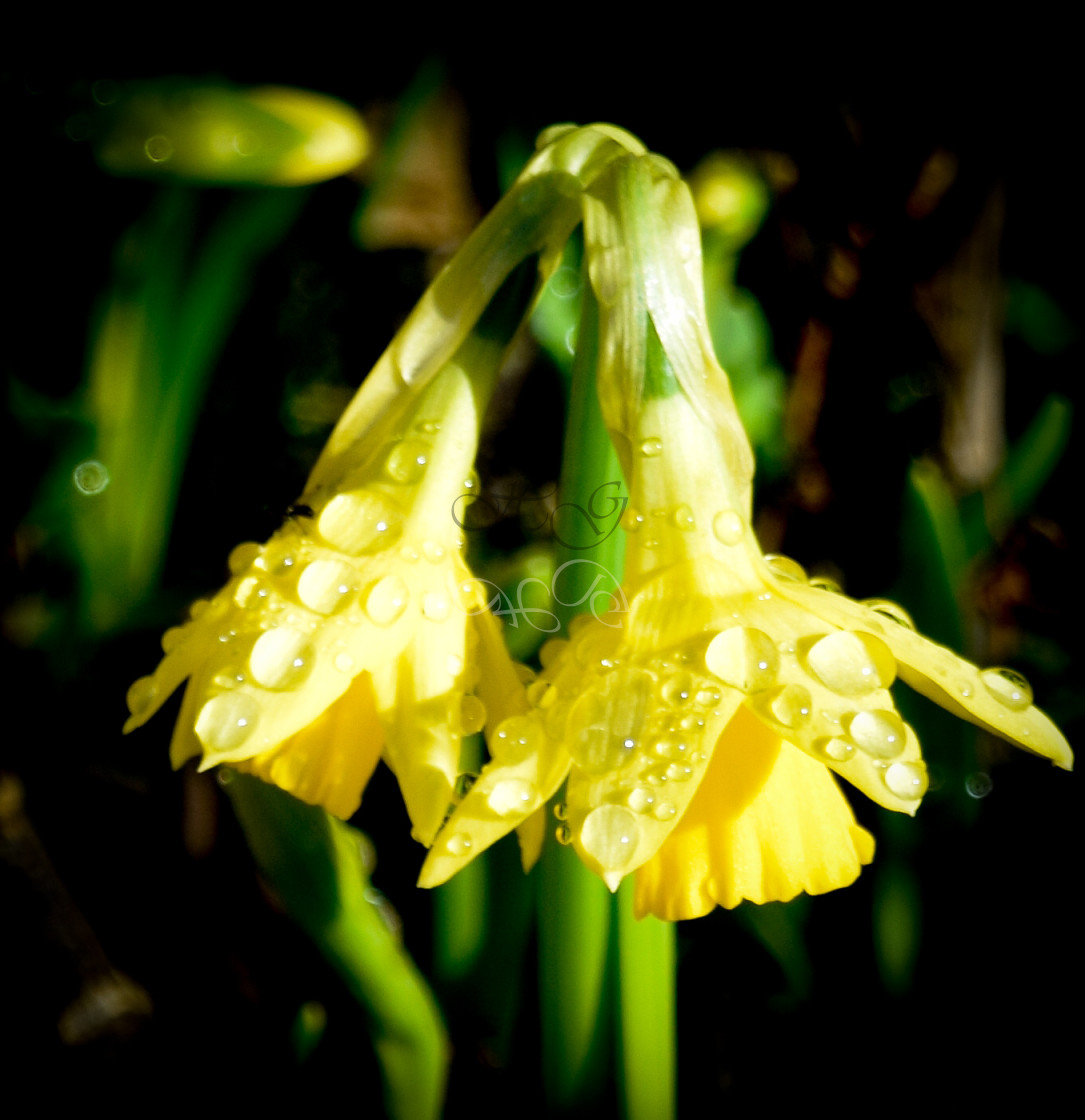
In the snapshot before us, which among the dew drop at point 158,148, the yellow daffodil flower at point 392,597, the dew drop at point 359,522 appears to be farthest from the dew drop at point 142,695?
the dew drop at point 158,148

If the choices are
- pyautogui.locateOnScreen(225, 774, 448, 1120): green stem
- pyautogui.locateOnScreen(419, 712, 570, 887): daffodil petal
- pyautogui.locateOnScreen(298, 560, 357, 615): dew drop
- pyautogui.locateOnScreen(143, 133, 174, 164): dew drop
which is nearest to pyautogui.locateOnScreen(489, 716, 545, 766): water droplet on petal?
pyautogui.locateOnScreen(419, 712, 570, 887): daffodil petal

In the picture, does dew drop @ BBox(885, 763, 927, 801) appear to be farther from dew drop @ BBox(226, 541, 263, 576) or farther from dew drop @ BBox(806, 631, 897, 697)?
dew drop @ BBox(226, 541, 263, 576)

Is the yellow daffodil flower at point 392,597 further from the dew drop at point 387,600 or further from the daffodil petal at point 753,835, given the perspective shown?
the daffodil petal at point 753,835

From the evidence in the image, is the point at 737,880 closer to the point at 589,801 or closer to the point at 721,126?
the point at 589,801

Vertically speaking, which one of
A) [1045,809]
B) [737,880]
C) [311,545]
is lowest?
[1045,809]

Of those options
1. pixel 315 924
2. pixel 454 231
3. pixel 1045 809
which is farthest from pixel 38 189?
pixel 1045 809

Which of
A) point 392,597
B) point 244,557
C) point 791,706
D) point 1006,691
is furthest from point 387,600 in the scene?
point 1006,691
